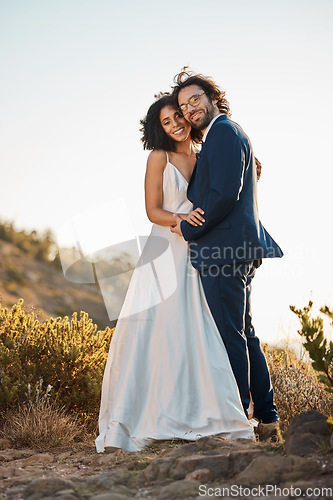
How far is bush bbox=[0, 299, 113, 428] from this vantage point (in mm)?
4773

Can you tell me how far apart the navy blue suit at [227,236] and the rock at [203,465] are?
1112 mm

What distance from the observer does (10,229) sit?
696 inches

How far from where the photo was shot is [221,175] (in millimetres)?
3527

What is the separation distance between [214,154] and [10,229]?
592 inches

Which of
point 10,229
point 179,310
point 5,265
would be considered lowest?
point 179,310

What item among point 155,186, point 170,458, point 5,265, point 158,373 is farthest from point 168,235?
point 5,265

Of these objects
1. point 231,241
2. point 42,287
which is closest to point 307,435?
point 231,241

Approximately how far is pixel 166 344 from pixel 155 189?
1.07 meters

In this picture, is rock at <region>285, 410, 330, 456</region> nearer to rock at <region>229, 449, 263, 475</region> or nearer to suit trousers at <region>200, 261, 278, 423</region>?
rock at <region>229, 449, 263, 475</region>

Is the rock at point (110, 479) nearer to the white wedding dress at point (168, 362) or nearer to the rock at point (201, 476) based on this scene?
the rock at point (201, 476)

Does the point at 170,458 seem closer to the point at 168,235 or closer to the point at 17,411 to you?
the point at 168,235

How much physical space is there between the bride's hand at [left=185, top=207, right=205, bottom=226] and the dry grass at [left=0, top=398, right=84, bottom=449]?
5.98ft

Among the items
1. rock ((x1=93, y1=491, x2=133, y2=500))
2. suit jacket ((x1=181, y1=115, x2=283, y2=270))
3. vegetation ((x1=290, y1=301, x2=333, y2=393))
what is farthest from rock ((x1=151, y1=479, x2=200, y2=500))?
suit jacket ((x1=181, y1=115, x2=283, y2=270))

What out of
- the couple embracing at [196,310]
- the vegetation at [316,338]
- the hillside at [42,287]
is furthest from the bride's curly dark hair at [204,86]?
the hillside at [42,287]
